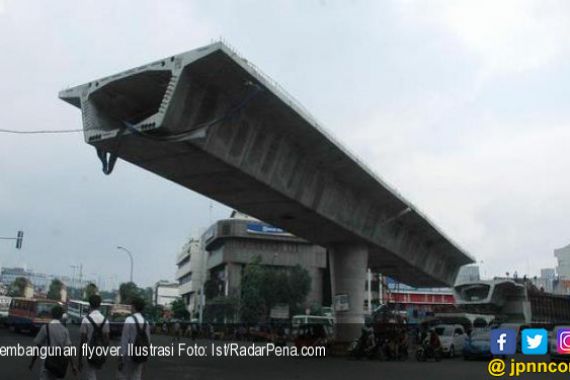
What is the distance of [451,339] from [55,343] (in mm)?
26267

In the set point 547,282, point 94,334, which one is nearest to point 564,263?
point 547,282

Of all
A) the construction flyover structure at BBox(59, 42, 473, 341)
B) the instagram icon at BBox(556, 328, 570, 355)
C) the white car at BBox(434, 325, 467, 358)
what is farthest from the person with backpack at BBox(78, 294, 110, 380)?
the white car at BBox(434, 325, 467, 358)

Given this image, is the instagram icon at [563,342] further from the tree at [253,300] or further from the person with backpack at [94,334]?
the tree at [253,300]

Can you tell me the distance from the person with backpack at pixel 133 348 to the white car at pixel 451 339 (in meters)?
24.5

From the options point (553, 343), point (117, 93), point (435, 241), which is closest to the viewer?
point (117, 93)

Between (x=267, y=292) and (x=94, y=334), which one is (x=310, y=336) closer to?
(x=94, y=334)

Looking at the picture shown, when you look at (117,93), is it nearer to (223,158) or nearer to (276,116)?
(223,158)

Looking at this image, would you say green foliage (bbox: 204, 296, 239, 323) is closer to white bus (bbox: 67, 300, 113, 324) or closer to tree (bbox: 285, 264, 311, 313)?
tree (bbox: 285, 264, 311, 313)

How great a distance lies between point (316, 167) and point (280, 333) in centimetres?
1892

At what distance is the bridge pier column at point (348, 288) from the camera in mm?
30047

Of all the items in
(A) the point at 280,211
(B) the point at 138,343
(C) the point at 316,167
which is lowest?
(B) the point at 138,343

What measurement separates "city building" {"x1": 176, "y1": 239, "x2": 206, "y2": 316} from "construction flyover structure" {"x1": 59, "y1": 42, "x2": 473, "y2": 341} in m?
80.0

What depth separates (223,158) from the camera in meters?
18.3

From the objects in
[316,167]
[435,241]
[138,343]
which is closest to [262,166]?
[316,167]
